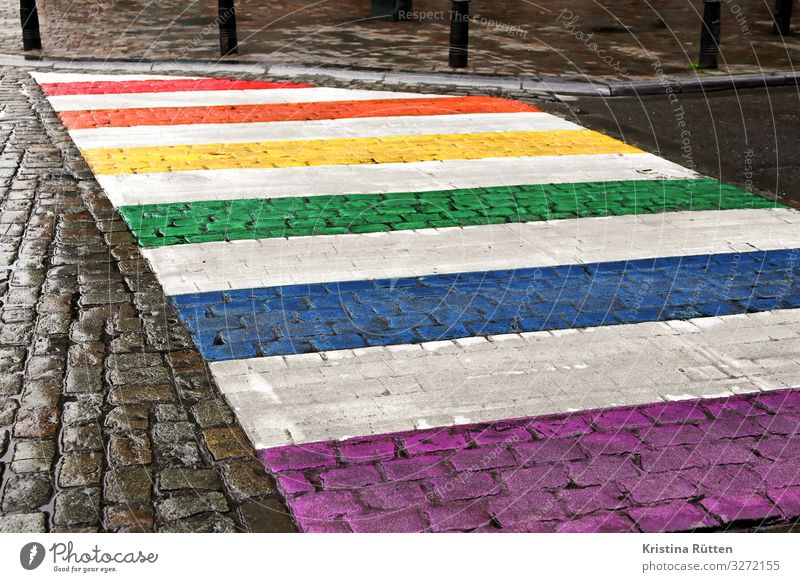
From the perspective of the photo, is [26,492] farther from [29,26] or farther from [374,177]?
[29,26]

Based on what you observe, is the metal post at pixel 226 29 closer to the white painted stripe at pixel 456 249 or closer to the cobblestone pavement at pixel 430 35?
the cobblestone pavement at pixel 430 35

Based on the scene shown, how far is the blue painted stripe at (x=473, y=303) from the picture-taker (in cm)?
486

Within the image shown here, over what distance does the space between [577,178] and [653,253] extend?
1.65m

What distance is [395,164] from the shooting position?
308 inches

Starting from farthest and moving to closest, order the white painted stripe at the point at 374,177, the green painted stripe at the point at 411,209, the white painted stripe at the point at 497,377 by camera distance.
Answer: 1. the white painted stripe at the point at 374,177
2. the green painted stripe at the point at 411,209
3. the white painted stripe at the point at 497,377

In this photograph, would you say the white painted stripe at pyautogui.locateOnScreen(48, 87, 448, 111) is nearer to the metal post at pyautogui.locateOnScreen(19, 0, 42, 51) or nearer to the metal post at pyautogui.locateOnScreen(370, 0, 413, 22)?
the metal post at pyautogui.locateOnScreen(19, 0, 42, 51)

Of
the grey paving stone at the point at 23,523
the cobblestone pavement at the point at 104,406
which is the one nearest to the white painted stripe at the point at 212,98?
the cobblestone pavement at the point at 104,406

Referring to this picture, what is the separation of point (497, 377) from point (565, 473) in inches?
33.0

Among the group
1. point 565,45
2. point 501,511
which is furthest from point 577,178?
point 565,45

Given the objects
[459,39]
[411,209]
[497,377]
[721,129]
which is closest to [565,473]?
[497,377]

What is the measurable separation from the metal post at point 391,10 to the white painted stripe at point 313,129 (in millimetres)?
5614

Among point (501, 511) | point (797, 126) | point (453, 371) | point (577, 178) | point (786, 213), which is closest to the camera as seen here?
→ point (501, 511)

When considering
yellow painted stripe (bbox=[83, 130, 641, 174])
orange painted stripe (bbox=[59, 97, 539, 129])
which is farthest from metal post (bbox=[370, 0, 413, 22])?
yellow painted stripe (bbox=[83, 130, 641, 174])
